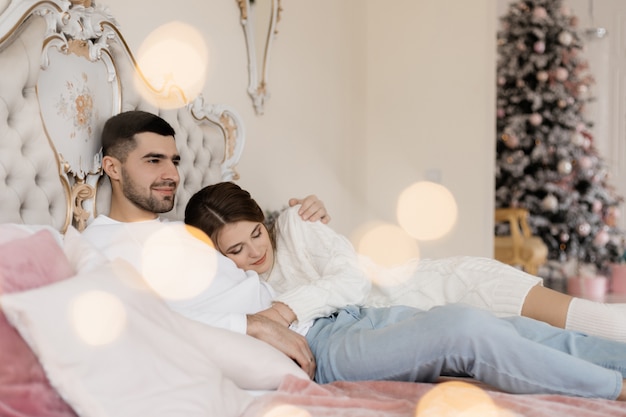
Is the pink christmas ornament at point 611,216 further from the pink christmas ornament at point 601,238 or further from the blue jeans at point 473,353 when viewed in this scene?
the blue jeans at point 473,353

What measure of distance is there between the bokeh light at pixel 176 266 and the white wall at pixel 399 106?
2205 mm

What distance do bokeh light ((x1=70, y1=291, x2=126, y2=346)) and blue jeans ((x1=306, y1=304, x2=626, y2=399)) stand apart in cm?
75

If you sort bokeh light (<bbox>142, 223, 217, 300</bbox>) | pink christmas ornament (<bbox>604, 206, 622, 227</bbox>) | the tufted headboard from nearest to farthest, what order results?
the tufted headboard < bokeh light (<bbox>142, 223, 217, 300</bbox>) < pink christmas ornament (<bbox>604, 206, 622, 227</bbox>)

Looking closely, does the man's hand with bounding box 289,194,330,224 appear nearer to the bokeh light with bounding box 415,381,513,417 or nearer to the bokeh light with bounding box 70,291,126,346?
the bokeh light with bounding box 415,381,513,417

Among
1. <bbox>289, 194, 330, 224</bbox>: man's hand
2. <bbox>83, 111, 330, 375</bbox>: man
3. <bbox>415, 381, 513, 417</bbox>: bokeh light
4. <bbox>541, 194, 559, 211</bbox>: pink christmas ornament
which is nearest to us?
<bbox>415, 381, 513, 417</bbox>: bokeh light

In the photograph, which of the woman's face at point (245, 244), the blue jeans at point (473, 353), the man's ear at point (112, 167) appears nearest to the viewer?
the blue jeans at point (473, 353)

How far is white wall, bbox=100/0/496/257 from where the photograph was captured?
14.7 ft

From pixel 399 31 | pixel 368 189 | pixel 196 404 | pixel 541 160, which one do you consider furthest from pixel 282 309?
pixel 541 160

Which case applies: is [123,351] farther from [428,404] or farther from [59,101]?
[59,101]

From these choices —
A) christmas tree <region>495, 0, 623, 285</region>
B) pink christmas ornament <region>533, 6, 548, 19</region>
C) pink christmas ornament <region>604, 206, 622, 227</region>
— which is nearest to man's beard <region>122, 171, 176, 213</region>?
christmas tree <region>495, 0, 623, 285</region>

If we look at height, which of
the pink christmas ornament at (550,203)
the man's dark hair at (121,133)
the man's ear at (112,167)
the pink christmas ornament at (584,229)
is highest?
the man's dark hair at (121,133)

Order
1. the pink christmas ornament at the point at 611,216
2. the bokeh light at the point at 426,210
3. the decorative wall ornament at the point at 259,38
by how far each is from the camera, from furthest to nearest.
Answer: the pink christmas ornament at the point at 611,216, the bokeh light at the point at 426,210, the decorative wall ornament at the point at 259,38

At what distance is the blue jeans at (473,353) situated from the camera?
154cm

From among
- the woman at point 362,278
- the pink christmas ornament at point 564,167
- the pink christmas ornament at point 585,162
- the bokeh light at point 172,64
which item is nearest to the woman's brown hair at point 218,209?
the woman at point 362,278
